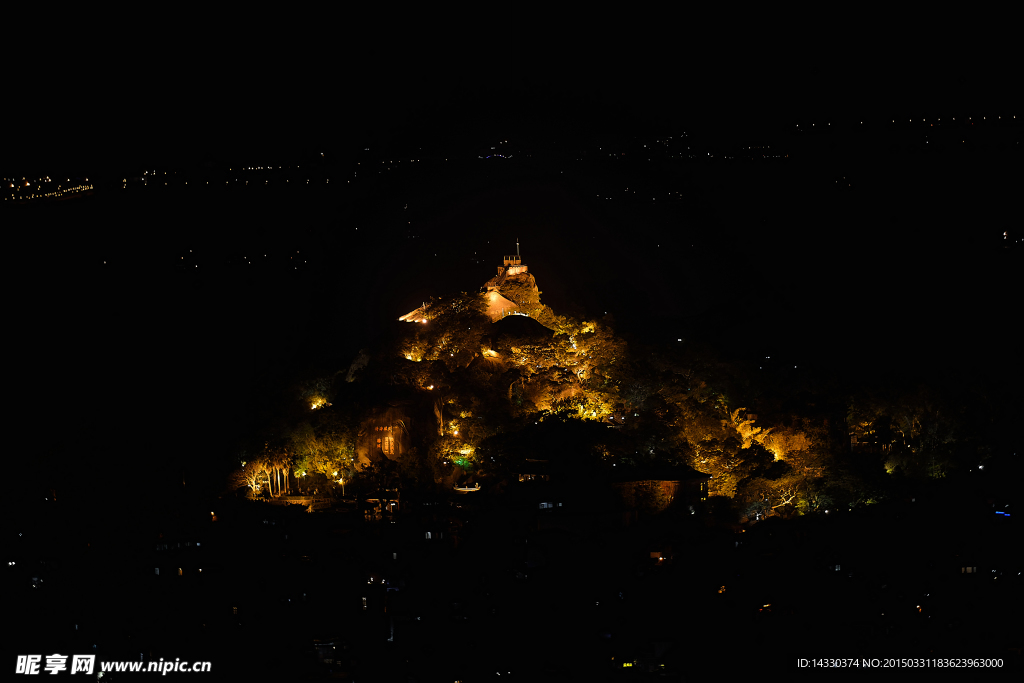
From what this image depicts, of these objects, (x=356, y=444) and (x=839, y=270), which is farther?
(x=839, y=270)

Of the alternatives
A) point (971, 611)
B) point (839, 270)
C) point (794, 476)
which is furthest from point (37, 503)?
point (839, 270)

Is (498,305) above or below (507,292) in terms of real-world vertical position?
below

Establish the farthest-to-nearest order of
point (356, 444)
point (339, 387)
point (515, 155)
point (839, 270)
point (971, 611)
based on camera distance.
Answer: point (515, 155) → point (839, 270) → point (339, 387) → point (356, 444) → point (971, 611)

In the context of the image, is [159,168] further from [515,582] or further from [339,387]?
[515,582]

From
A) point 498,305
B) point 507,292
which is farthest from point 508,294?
point 498,305

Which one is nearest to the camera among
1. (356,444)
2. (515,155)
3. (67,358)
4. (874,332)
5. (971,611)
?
(971,611)

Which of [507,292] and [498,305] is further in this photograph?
[507,292]

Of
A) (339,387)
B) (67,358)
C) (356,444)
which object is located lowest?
(356,444)

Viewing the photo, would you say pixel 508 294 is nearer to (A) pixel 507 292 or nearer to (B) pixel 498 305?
(A) pixel 507 292

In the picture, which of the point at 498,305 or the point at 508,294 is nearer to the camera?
the point at 498,305

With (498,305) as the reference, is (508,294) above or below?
above

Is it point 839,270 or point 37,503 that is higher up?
point 839,270
